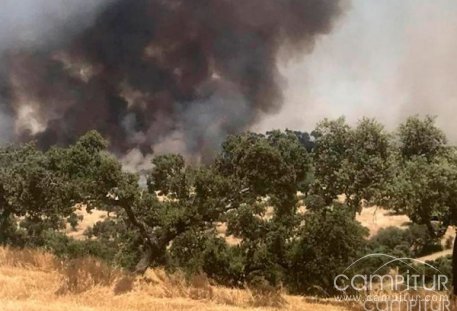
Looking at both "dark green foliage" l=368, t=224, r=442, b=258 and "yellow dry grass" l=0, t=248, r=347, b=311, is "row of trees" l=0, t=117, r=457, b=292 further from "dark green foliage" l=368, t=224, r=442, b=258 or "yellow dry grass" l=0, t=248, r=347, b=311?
"dark green foliage" l=368, t=224, r=442, b=258

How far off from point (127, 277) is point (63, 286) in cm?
281

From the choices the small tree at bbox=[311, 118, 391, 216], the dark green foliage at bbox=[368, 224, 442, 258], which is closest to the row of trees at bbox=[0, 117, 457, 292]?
the small tree at bbox=[311, 118, 391, 216]

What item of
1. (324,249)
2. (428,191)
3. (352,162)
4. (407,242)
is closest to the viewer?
(428,191)

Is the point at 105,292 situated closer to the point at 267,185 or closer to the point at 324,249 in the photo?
the point at 267,185

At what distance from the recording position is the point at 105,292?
57.4 ft

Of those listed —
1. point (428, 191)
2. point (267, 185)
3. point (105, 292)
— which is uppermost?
point (267, 185)

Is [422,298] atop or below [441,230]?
below

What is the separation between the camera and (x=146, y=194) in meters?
23.9

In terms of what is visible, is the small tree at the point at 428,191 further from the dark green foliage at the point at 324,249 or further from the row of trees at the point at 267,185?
the dark green foliage at the point at 324,249

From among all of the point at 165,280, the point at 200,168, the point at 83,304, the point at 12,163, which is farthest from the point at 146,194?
the point at 12,163

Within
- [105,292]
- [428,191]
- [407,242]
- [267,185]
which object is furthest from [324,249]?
[407,242]

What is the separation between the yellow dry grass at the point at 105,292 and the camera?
50.9ft

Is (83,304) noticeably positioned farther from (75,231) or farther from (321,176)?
(75,231)

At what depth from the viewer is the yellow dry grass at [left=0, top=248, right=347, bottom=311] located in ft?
50.9
